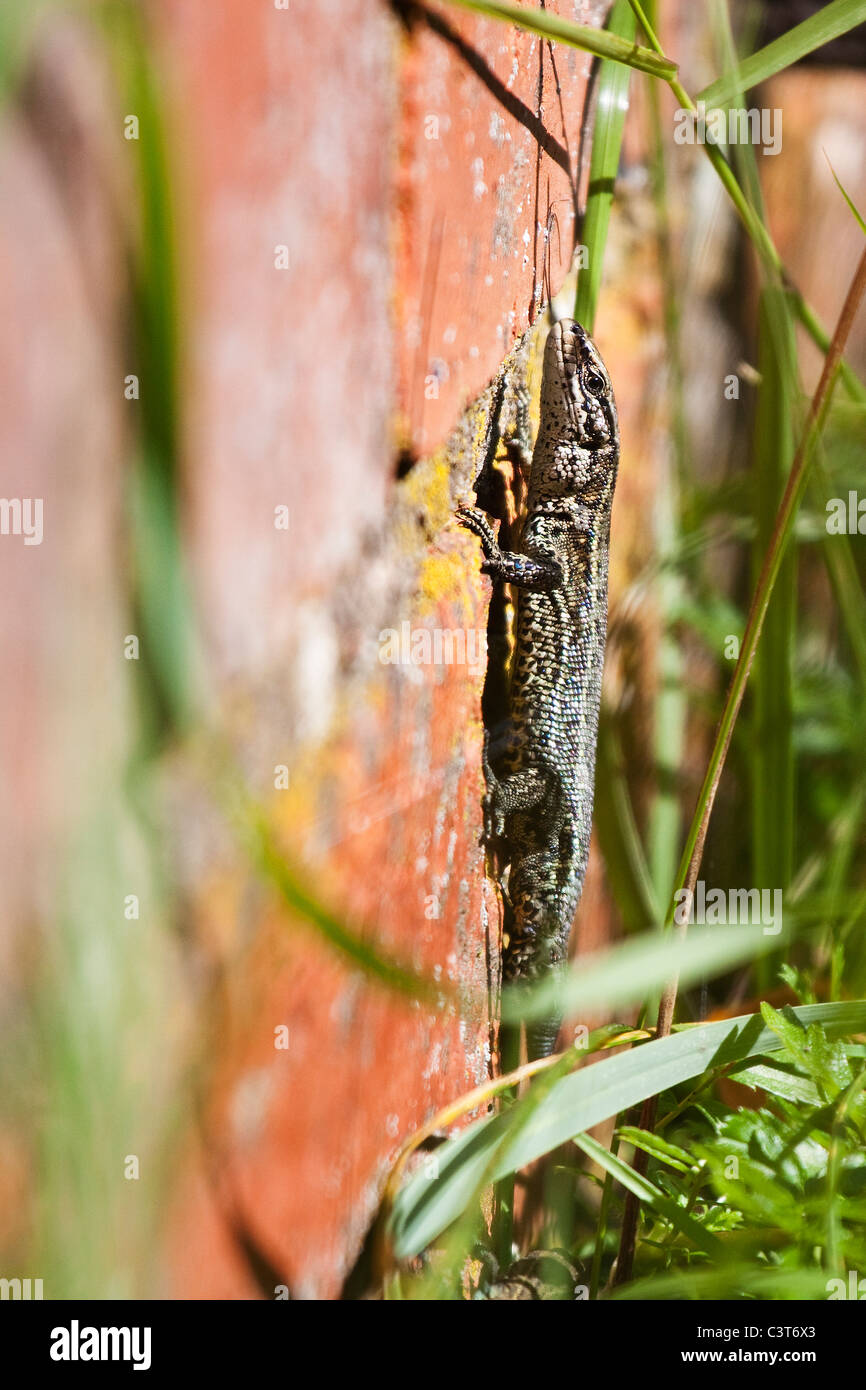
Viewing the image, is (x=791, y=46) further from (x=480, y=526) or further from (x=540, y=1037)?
(x=540, y=1037)

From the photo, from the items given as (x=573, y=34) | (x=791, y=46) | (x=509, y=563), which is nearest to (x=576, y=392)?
(x=509, y=563)

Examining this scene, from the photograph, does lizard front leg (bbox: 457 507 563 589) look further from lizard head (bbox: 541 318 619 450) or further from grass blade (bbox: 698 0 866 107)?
grass blade (bbox: 698 0 866 107)

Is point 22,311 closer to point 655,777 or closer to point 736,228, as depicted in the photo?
point 655,777

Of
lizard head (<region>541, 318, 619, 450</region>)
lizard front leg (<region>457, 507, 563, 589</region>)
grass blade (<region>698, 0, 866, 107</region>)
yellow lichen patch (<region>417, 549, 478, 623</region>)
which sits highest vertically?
grass blade (<region>698, 0, 866, 107</region>)

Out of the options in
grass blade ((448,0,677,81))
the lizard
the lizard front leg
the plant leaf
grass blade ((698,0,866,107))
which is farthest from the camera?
the lizard

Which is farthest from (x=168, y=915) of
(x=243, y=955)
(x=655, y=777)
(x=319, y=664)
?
(x=655, y=777)

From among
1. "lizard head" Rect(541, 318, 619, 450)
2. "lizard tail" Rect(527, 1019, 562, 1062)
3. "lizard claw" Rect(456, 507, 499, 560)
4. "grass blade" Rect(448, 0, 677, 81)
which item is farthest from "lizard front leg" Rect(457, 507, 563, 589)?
"lizard tail" Rect(527, 1019, 562, 1062)

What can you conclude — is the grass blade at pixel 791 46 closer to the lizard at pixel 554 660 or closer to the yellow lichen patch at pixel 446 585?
the lizard at pixel 554 660

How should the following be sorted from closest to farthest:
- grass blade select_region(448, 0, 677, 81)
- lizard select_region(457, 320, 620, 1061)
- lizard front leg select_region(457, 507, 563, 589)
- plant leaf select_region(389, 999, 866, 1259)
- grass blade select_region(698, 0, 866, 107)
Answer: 1. grass blade select_region(448, 0, 677, 81)
2. plant leaf select_region(389, 999, 866, 1259)
3. grass blade select_region(698, 0, 866, 107)
4. lizard front leg select_region(457, 507, 563, 589)
5. lizard select_region(457, 320, 620, 1061)

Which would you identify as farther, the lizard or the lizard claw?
the lizard
